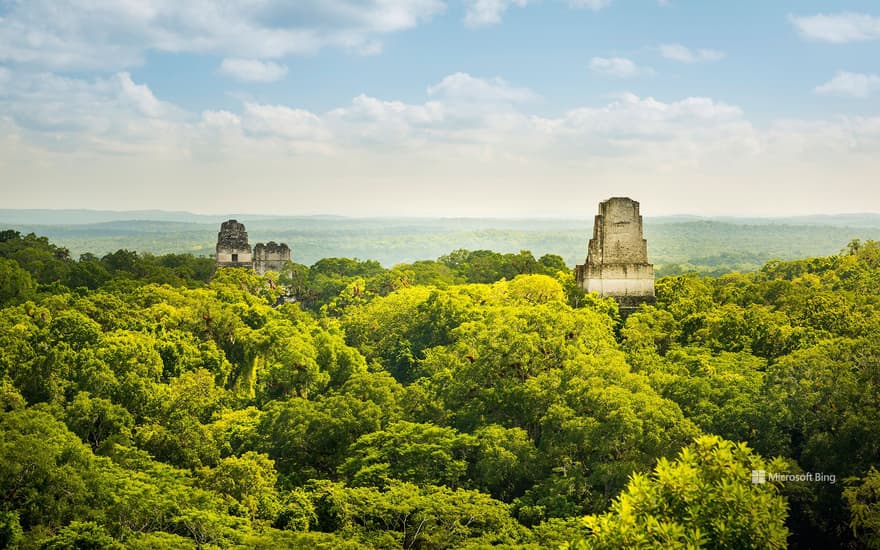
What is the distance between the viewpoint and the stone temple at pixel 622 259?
144 ft

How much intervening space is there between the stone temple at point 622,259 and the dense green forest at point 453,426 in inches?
55.8

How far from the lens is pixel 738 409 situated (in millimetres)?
27297

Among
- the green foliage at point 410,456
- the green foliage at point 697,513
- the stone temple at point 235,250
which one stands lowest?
the green foliage at point 410,456

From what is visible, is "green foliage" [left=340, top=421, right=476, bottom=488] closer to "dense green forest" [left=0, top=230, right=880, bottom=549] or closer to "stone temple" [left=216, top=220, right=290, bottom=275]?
"dense green forest" [left=0, top=230, right=880, bottom=549]

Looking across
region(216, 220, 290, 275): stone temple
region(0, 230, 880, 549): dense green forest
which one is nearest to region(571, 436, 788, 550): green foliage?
region(0, 230, 880, 549): dense green forest

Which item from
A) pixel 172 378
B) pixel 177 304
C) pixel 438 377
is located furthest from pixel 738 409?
pixel 177 304

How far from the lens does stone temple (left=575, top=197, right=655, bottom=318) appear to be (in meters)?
44.0

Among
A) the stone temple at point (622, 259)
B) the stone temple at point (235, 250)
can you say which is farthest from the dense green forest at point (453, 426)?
the stone temple at point (235, 250)

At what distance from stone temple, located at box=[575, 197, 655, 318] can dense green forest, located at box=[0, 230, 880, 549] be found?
1418 millimetres

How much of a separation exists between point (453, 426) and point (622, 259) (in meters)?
16.9

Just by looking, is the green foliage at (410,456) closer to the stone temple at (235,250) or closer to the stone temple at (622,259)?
the stone temple at (622,259)

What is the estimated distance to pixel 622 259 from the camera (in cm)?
4431

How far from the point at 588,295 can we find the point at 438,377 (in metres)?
12.4

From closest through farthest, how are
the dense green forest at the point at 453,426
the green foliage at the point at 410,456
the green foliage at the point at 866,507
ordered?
1. the green foliage at the point at 866,507
2. the dense green forest at the point at 453,426
3. the green foliage at the point at 410,456
